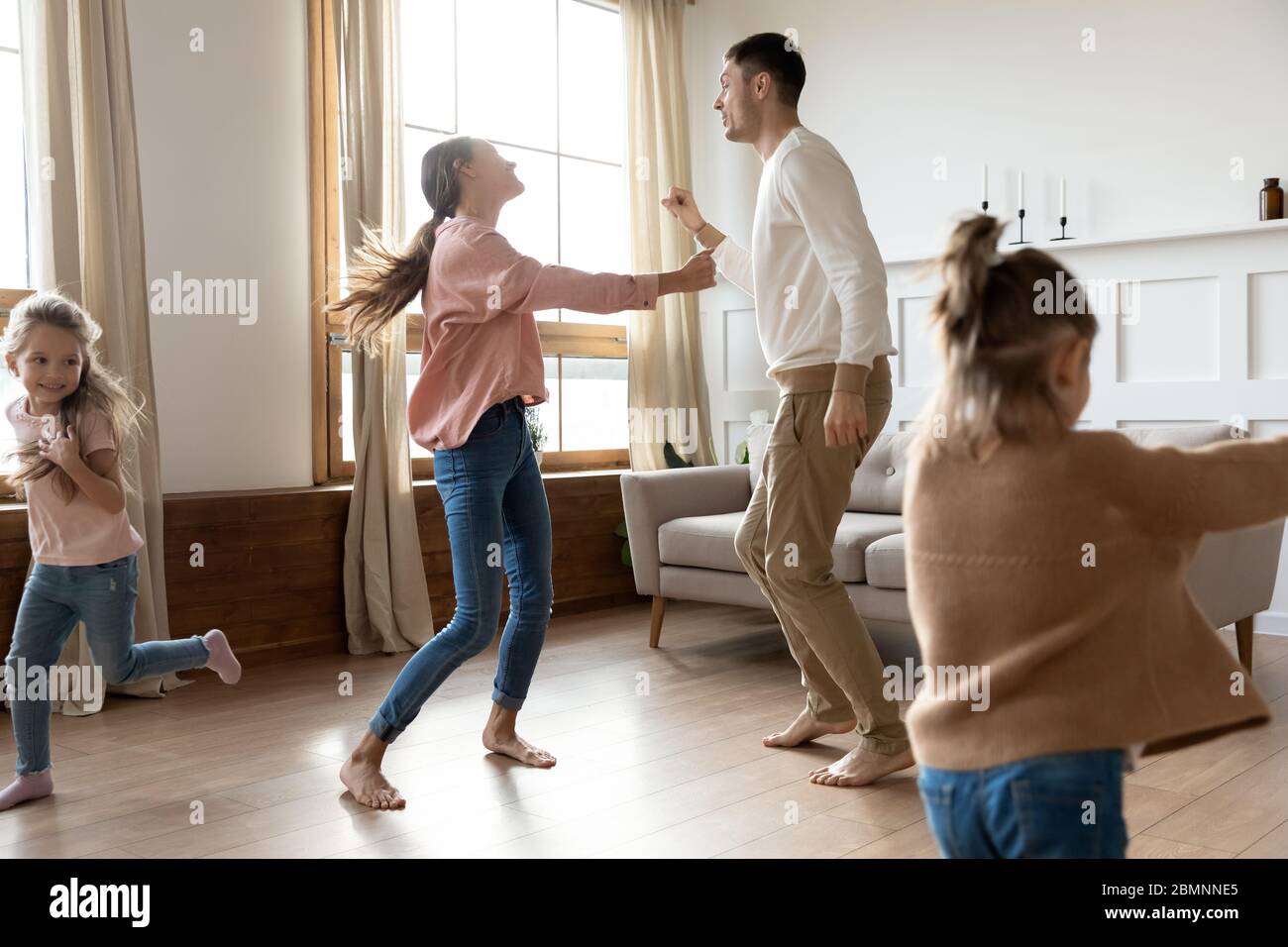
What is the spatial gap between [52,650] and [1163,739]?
7.18ft

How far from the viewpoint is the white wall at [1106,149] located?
414cm

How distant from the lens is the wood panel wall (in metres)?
3.63

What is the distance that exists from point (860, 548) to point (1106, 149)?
2.11 meters

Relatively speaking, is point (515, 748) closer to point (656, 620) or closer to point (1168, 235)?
point (656, 620)

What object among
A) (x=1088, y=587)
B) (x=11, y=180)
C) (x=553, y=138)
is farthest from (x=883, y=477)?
(x=1088, y=587)

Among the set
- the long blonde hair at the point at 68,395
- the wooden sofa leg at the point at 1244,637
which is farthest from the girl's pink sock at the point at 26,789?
the wooden sofa leg at the point at 1244,637

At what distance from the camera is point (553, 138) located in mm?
5242

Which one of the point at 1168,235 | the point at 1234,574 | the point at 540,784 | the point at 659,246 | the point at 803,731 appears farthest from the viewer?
the point at 659,246

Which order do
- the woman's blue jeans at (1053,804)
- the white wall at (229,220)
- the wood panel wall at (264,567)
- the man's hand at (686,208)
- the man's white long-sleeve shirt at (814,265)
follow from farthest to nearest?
the white wall at (229,220)
the wood panel wall at (264,567)
the man's hand at (686,208)
the man's white long-sleeve shirt at (814,265)
the woman's blue jeans at (1053,804)

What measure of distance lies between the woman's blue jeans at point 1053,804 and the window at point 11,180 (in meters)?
3.31

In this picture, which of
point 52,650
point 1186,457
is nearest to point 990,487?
point 1186,457

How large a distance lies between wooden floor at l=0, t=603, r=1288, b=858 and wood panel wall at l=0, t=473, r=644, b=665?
0.81 ft

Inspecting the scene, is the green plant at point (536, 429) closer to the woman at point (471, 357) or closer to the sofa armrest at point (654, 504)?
the sofa armrest at point (654, 504)

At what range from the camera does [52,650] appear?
8.02ft
